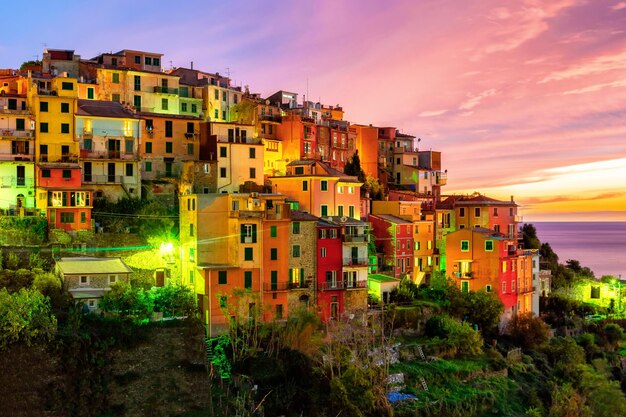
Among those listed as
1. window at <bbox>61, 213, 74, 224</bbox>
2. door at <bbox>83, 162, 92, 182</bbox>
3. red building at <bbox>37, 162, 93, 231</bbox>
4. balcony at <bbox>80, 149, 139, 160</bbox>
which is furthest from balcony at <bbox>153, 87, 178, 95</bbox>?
window at <bbox>61, 213, 74, 224</bbox>

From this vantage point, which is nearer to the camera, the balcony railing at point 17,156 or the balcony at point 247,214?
the balcony at point 247,214

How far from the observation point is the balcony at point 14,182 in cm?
4769

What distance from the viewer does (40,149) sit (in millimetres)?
49438

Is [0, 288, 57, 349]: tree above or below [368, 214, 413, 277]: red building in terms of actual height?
below

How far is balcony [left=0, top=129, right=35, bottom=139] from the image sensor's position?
159 feet

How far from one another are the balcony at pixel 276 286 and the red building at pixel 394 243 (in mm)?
13487

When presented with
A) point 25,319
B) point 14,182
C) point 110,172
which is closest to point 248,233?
point 25,319

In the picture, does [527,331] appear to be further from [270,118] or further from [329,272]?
[270,118]

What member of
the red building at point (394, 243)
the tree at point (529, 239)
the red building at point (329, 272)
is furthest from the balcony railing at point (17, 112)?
the tree at point (529, 239)

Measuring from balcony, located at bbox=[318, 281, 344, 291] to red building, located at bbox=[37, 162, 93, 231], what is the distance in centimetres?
1541

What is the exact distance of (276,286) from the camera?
43156 mm

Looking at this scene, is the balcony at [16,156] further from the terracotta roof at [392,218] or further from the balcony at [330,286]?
the terracotta roof at [392,218]

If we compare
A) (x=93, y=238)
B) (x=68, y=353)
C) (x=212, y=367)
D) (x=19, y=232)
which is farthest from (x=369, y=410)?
(x=19, y=232)

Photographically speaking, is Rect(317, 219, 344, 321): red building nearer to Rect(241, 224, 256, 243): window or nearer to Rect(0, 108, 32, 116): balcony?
Rect(241, 224, 256, 243): window
